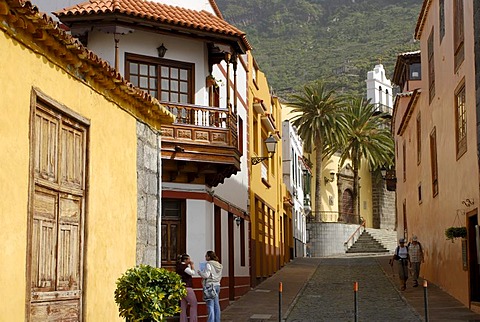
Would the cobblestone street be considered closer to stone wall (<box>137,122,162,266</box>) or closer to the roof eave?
the roof eave

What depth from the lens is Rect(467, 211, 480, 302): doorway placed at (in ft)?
60.1

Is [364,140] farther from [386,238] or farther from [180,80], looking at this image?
[180,80]

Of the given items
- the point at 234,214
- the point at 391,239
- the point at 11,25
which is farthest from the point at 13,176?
the point at 391,239

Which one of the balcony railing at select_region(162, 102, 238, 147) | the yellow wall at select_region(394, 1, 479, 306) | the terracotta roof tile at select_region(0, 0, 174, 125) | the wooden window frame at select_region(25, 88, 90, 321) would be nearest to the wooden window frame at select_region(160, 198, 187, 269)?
the balcony railing at select_region(162, 102, 238, 147)

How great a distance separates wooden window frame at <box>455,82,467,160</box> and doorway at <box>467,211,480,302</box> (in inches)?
62.3

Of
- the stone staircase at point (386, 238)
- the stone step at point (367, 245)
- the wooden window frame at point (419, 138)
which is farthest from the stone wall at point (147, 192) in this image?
the stone staircase at point (386, 238)

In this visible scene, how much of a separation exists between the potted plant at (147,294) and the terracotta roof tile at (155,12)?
8952mm

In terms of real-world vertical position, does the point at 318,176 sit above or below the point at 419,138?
above

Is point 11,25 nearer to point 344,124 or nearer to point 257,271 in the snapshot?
point 257,271

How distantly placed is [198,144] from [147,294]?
9014mm

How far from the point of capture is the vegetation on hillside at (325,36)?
109 metres

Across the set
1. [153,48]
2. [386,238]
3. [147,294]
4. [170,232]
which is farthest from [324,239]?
[147,294]

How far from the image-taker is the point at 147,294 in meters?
9.09

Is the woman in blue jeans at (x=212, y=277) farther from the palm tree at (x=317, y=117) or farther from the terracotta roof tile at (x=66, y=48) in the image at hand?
the palm tree at (x=317, y=117)
